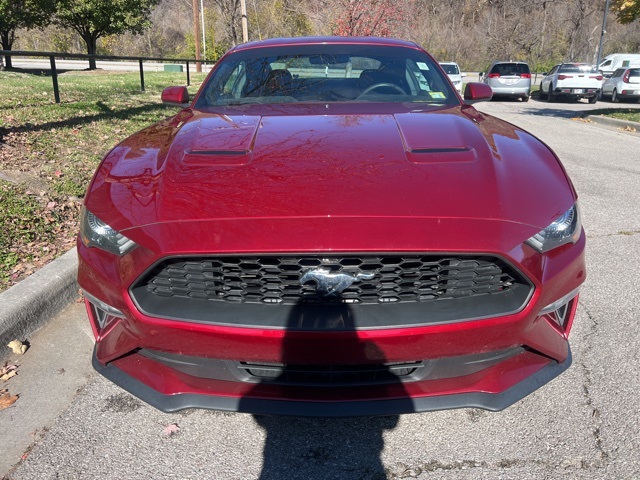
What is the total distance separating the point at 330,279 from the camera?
1853 mm

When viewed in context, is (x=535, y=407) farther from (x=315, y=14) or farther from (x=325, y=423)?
(x=315, y=14)

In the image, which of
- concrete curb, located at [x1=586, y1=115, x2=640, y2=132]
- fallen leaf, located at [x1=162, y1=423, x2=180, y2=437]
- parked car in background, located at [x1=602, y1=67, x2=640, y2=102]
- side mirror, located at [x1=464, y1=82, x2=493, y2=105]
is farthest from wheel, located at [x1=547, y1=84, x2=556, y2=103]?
fallen leaf, located at [x1=162, y1=423, x2=180, y2=437]

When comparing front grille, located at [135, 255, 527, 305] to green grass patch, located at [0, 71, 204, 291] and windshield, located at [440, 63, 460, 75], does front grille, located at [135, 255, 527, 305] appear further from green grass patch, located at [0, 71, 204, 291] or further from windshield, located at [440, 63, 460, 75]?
windshield, located at [440, 63, 460, 75]

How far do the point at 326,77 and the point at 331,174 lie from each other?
1.66 metres

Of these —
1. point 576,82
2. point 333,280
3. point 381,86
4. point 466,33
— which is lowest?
point 576,82

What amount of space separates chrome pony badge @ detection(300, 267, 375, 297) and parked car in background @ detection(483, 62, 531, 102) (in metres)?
19.9

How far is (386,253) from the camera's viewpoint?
181cm

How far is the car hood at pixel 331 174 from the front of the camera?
1933mm

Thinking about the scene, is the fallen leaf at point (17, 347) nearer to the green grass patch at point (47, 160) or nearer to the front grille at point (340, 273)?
the green grass patch at point (47, 160)

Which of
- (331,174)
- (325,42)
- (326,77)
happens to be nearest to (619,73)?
(325,42)

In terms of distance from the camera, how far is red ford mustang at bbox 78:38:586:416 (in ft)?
6.00

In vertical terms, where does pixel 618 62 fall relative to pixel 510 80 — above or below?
above

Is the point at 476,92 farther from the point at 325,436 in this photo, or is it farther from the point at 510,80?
the point at 510,80

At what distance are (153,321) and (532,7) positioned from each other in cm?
5474
